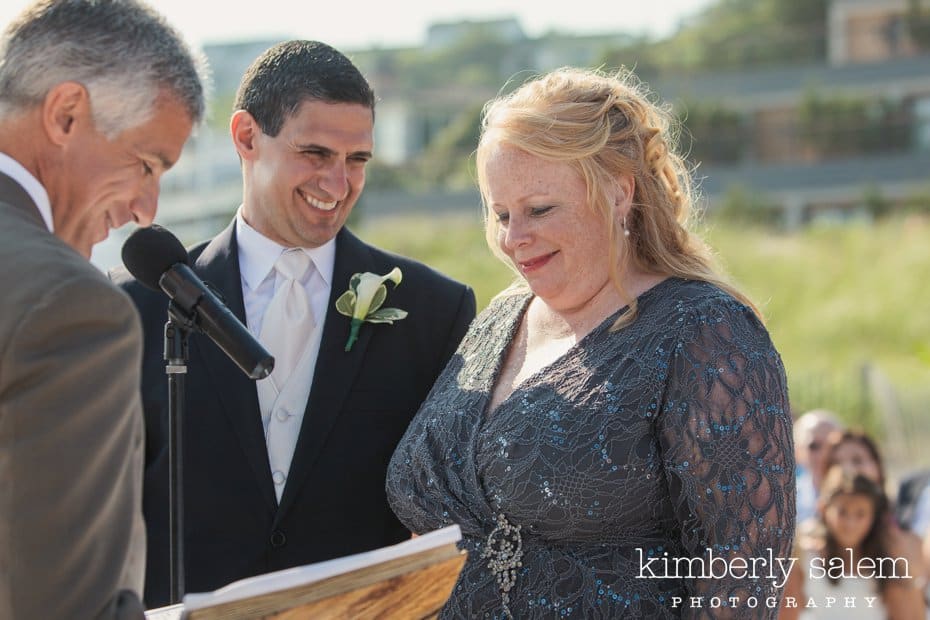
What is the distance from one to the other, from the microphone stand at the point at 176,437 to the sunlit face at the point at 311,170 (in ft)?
3.11

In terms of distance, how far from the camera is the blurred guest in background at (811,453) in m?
8.52

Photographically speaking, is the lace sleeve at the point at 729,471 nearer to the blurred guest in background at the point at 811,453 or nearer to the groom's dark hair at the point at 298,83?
the groom's dark hair at the point at 298,83

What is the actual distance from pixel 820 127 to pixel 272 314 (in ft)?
114

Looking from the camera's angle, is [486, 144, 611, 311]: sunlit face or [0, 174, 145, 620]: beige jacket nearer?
[0, 174, 145, 620]: beige jacket

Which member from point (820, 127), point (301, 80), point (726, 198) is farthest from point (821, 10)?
point (301, 80)

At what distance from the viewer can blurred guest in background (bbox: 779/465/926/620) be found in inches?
265

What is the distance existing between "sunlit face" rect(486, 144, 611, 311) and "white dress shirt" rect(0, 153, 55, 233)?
1.66 m

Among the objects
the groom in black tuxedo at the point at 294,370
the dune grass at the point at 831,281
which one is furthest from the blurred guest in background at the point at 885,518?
the dune grass at the point at 831,281

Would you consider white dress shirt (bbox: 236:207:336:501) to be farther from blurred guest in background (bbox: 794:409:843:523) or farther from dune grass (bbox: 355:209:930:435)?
dune grass (bbox: 355:209:930:435)

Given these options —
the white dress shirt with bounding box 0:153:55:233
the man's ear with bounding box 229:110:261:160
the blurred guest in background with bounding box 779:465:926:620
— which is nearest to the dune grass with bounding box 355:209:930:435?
the blurred guest in background with bounding box 779:465:926:620

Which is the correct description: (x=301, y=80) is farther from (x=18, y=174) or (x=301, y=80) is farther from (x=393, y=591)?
(x=393, y=591)

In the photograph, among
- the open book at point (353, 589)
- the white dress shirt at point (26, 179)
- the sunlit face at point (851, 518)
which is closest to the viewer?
the open book at point (353, 589)

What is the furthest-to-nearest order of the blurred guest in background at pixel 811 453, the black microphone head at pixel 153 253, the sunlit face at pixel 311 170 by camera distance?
1. the blurred guest in background at pixel 811 453
2. the sunlit face at pixel 311 170
3. the black microphone head at pixel 153 253

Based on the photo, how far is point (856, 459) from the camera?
774 cm
